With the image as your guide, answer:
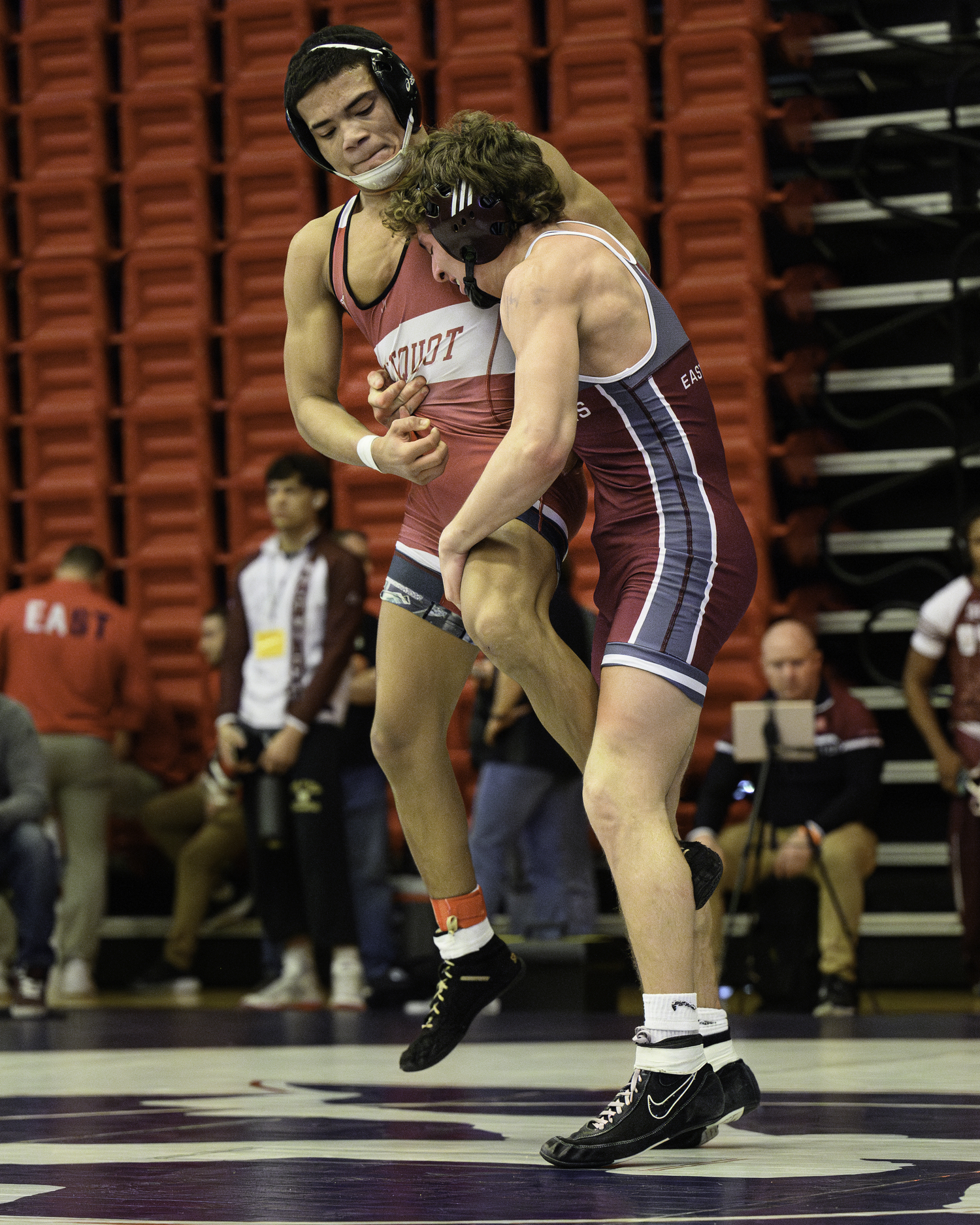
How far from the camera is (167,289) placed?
737cm

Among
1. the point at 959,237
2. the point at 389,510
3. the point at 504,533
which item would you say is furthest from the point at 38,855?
the point at 959,237

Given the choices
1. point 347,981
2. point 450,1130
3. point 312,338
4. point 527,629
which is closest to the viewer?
point 527,629

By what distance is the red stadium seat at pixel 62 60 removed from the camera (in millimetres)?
7512

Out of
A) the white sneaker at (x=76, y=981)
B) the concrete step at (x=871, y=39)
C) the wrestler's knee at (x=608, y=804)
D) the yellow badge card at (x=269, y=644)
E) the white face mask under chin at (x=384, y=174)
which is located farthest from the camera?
the concrete step at (x=871, y=39)

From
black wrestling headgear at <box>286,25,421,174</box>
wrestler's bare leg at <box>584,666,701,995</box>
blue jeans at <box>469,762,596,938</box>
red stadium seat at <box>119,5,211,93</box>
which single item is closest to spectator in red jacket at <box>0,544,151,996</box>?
blue jeans at <box>469,762,596,938</box>

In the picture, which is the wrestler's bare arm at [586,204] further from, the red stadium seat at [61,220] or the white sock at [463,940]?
the red stadium seat at [61,220]

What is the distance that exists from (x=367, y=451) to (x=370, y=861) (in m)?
3.45

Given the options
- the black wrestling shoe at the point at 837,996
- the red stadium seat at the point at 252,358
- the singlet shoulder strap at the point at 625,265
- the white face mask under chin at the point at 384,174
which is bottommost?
the black wrestling shoe at the point at 837,996

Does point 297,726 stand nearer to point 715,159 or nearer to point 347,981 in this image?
point 347,981

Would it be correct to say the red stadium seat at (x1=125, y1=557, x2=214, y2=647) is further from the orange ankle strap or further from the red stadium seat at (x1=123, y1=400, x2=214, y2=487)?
the orange ankle strap

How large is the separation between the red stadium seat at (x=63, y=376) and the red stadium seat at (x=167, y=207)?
1.60ft

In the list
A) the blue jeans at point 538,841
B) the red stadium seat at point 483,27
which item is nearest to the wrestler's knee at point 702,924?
the blue jeans at point 538,841

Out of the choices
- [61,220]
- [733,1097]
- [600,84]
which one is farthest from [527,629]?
[61,220]

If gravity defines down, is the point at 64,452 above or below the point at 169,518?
above
